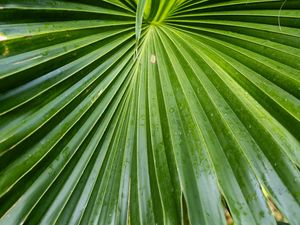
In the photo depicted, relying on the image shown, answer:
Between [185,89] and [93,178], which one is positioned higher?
[185,89]

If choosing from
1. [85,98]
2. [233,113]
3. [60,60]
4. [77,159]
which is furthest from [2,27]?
[233,113]

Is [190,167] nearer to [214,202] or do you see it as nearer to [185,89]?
[214,202]

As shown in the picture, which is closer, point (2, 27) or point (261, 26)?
point (2, 27)

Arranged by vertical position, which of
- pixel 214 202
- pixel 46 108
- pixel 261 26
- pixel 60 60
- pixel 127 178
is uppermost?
pixel 261 26

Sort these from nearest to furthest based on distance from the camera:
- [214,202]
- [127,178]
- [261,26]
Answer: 1. [214,202]
2. [127,178]
3. [261,26]

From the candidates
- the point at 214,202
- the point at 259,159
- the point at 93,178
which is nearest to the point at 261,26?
the point at 259,159

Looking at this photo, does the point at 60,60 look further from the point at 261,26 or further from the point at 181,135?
the point at 261,26

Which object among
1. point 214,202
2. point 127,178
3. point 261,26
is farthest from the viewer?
point 261,26
